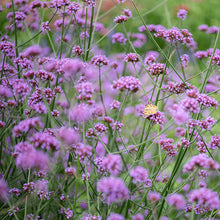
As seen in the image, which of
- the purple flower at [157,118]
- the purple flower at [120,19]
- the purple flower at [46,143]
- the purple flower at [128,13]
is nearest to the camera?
the purple flower at [46,143]

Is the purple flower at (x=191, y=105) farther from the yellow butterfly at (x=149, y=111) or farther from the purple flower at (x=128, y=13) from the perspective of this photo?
the purple flower at (x=128, y=13)

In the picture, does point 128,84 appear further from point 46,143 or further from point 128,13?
point 128,13

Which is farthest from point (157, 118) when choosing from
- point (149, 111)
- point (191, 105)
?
point (191, 105)

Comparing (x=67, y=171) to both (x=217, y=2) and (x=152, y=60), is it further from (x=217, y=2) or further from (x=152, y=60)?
(x=217, y=2)

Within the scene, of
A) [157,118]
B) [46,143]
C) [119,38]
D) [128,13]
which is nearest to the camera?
[46,143]

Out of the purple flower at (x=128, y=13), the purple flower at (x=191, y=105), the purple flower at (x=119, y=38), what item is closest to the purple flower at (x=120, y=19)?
the purple flower at (x=128, y=13)

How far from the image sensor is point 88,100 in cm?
90

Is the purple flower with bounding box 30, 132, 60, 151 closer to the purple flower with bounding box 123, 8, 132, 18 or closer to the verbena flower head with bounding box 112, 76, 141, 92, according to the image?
the verbena flower head with bounding box 112, 76, 141, 92

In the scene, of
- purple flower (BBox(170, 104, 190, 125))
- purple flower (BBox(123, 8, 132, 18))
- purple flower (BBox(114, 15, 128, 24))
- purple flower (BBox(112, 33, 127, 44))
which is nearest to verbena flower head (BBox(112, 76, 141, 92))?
purple flower (BBox(170, 104, 190, 125))

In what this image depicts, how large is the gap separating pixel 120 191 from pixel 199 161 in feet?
0.70

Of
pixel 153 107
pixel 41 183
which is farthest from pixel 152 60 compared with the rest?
pixel 41 183

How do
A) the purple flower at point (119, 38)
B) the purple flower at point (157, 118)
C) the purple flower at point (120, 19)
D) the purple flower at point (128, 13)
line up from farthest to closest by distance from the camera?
the purple flower at point (119, 38), the purple flower at point (128, 13), the purple flower at point (120, 19), the purple flower at point (157, 118)

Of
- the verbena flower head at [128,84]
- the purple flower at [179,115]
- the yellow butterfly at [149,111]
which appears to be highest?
the verbena flower head at [128,84]

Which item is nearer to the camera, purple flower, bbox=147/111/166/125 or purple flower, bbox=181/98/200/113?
purple flower, bbox=181/98/200/113
